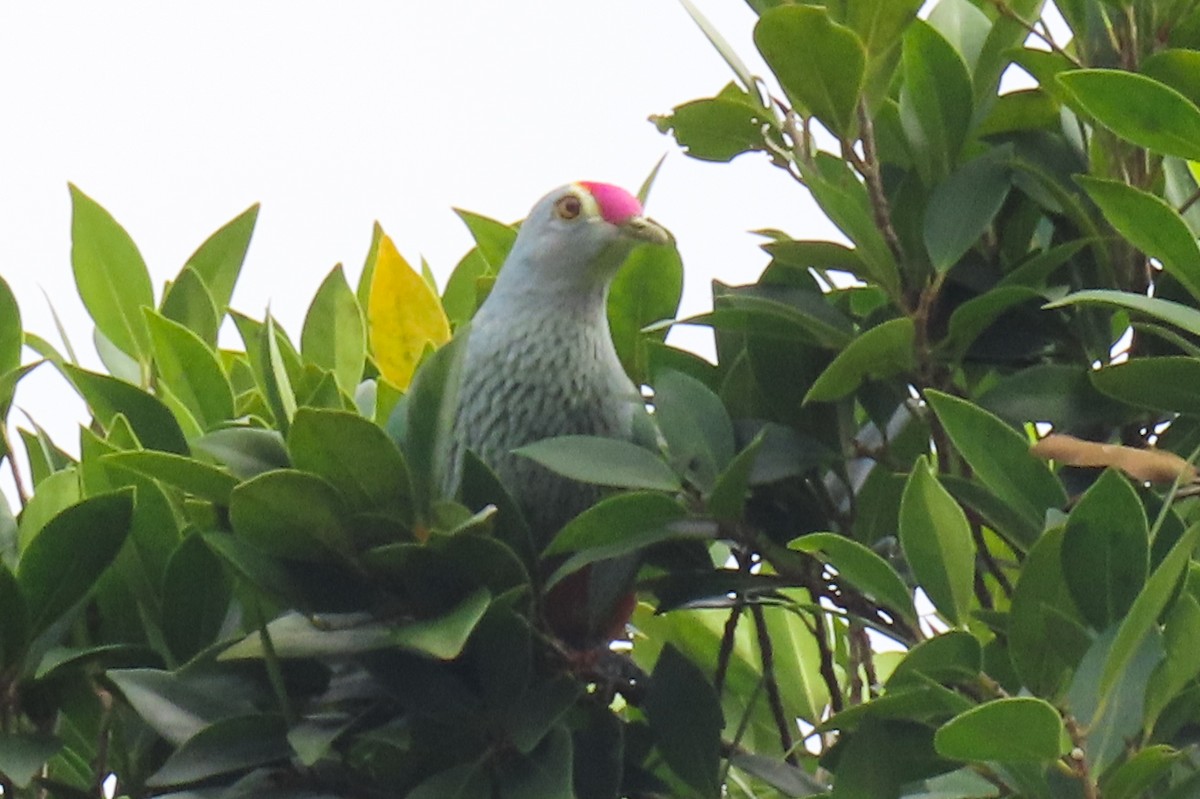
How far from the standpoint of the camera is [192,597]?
1382 mm

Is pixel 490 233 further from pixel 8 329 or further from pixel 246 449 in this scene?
pixel 246 449

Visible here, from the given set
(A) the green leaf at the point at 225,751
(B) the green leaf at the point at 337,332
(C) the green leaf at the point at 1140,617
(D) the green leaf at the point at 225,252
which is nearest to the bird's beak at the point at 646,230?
(B) the green leaf at the point at 337,332

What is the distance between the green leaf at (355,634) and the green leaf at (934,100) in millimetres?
507

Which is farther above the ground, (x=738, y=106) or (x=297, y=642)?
(x=738, y=106)

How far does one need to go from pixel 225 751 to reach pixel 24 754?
0.16 m

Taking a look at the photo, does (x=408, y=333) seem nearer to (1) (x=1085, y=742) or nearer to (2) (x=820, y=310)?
(2) (x=820, y=310)

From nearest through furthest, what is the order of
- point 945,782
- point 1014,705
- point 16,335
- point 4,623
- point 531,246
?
1. point 1014,705
2. point 945,782
3. point 4,623
4. point 16,335
5. point 531,246

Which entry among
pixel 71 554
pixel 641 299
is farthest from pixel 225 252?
pixel 71 554

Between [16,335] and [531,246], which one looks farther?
[531,246]

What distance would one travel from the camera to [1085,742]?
1026 millimetres

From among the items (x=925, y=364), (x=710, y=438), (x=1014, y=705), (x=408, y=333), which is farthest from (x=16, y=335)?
(x=1014, y=705)

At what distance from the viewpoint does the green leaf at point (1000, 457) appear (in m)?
1.19

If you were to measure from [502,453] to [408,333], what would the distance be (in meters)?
0.20

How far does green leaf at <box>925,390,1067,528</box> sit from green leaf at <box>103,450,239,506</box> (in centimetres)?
52
